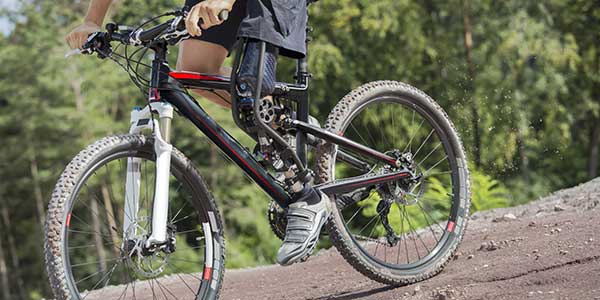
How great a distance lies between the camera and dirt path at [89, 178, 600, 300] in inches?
127

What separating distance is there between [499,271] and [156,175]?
1538 millimetres

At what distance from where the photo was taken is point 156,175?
10.2 feet

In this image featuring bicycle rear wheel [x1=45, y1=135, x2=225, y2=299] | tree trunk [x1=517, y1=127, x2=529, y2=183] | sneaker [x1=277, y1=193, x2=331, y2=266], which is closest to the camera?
bicycle rear wheel [x1=45, y1=135, x2=225, y2=299]

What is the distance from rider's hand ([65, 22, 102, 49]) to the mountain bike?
10 centimetres

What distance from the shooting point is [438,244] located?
4.06 metres

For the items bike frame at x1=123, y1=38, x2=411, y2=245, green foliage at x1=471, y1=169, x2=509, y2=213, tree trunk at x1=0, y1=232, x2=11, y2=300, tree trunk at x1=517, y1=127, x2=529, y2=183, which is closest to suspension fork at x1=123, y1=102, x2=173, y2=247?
bike frame at x1=123, y1=38, x2=411, y2=245

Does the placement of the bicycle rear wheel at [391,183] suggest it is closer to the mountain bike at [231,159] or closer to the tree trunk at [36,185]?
the mountain bike at [231,159]

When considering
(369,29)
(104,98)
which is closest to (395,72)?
(369,29)

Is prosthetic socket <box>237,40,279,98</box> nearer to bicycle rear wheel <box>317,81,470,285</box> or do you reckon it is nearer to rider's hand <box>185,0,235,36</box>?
rider's hand <box>185,0,235,36</box>

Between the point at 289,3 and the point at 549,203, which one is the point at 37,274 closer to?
the point at 549,203

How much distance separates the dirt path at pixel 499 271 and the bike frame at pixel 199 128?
62 centimetres

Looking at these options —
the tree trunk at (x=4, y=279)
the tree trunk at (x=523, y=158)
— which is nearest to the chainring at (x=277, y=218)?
the tree trunk at (x=523, y=158)

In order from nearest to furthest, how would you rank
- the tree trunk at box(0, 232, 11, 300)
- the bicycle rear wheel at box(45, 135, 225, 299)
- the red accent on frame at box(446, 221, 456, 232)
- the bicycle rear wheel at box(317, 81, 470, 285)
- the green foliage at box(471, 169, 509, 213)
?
1. the bicycle rear wheel at box(45, 135, 225, 299)
2. the bicycle rear wheel at box(317, 81, 470, 285)
3. the red accent on frame at box(446, 221, 456, 232)
4. the green foliage at box(471, 169, 509, 213)
5. the tree trunk at box(0, 232, 11, 300)

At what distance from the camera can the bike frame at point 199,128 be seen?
3.12 metres
